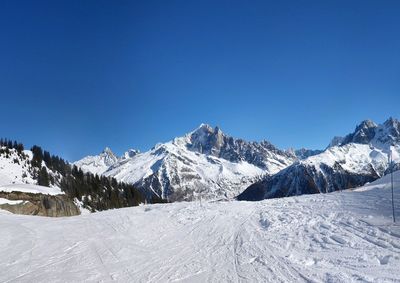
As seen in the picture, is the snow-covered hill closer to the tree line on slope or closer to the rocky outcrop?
the tree line on slope

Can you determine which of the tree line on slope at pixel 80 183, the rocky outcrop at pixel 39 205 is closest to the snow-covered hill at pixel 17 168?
the tree line on slope at pixel 80 183

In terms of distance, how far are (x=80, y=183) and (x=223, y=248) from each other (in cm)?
10023

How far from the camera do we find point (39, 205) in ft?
199

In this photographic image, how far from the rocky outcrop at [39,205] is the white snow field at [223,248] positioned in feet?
94.5

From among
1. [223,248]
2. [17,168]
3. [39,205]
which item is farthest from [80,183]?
[223,248]

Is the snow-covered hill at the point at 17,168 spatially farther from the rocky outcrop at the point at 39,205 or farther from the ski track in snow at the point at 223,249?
the ski track in snow at the point at 223,249

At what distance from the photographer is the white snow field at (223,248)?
13086 millimetres

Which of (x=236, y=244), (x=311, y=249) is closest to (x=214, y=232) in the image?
(x=236, y=244)

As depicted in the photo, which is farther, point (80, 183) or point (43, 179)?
point (80, 183)

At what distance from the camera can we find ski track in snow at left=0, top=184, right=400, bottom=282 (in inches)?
515

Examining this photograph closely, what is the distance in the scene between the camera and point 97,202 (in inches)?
4205

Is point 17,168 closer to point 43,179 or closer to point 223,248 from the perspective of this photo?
point 43,179

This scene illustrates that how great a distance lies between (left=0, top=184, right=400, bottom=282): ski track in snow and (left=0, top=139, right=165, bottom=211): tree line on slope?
263ft

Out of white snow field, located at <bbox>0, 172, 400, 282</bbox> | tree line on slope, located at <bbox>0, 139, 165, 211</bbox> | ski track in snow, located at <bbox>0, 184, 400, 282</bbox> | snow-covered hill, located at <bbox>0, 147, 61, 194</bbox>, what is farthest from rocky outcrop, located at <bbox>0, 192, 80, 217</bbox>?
tree line on slope, located at <bbox>0, 139, 165, 211</bbox>
